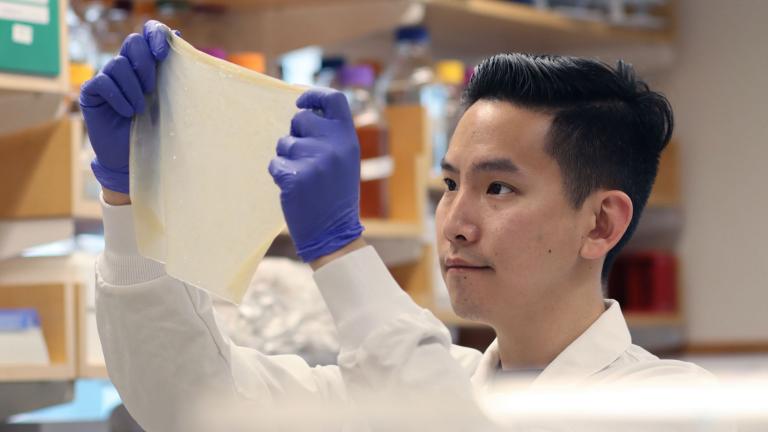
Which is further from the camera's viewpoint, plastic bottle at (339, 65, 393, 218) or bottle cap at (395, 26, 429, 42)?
bottle cap at (395, 26, 429, 42)

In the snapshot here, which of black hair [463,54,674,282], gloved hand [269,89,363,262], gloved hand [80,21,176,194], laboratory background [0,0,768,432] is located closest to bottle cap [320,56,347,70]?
laboratory background [0,0,768,432]

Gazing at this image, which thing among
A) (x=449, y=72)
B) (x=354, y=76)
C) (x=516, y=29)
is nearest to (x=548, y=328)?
(x=354, y=76)

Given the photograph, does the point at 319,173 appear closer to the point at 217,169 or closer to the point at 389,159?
the point at 217,169

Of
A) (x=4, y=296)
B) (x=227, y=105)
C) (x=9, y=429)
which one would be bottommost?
(x=9, y=429)

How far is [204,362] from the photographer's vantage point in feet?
3.62

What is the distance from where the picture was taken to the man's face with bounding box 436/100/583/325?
3.61 ft

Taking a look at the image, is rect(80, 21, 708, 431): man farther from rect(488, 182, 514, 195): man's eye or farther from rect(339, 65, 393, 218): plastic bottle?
rect(339, 65, 393, 218): plastic bottle

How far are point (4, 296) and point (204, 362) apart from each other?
0.72m

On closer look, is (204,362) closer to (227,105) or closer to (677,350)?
(227,105)

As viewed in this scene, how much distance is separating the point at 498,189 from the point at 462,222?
0.06 m

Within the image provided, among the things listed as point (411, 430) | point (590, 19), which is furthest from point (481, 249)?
point (590, 19)

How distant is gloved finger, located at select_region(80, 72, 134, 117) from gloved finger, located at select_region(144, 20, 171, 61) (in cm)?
5

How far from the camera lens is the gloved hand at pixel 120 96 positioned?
100 cm

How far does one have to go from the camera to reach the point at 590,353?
3.87ft
